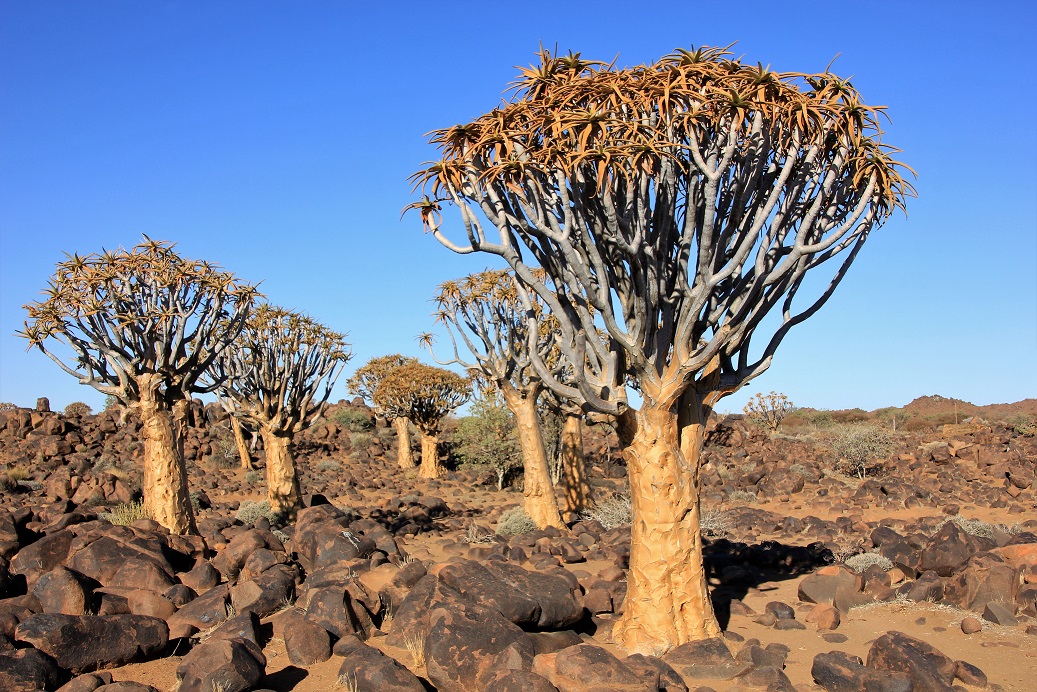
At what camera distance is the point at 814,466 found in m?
24.5

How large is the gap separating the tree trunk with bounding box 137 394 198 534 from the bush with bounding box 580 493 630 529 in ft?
25.2

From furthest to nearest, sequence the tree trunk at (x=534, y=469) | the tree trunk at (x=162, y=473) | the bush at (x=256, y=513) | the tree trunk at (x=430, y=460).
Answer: the tree trunk at (x=430, y=460), the bush at (x=256, y=513), the tree trunk at (x=534, y=469), the tree trunk at (x=162, y=473)

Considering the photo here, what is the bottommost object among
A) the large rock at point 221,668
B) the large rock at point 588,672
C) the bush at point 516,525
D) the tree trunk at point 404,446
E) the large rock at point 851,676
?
the large rock at point 851,676

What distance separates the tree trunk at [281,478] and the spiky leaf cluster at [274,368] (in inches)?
9.7

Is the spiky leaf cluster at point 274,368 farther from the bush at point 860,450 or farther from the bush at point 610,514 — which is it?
the bush at point 860,450

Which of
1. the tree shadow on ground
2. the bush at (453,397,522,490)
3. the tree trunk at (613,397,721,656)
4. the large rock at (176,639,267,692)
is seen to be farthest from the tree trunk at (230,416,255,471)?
the tree trunk at (613,397,721,656)

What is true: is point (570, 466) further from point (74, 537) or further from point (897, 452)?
point (897, 452)

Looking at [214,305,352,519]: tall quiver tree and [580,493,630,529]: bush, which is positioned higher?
[214,305,352,519]: tall quiver tree

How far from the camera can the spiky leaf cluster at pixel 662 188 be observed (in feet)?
22.9

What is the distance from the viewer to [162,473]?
40.8 feet

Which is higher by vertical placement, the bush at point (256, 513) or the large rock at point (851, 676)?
the bush at point (256, 513)

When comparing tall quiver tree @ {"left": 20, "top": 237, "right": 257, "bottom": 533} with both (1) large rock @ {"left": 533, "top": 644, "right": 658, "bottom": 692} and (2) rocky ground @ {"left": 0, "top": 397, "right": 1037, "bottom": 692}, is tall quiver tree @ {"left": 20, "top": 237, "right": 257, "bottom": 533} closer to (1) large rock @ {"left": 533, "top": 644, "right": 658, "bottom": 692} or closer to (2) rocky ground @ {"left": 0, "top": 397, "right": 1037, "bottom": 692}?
(2) rocky ground @ {"left": 0, "top": 397, "right": 1037, "bottom": 692}

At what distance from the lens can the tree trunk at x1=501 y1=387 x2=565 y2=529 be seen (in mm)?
15492

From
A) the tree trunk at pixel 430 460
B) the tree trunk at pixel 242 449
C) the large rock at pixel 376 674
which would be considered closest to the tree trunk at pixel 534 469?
the large rock at pixel 376 674
